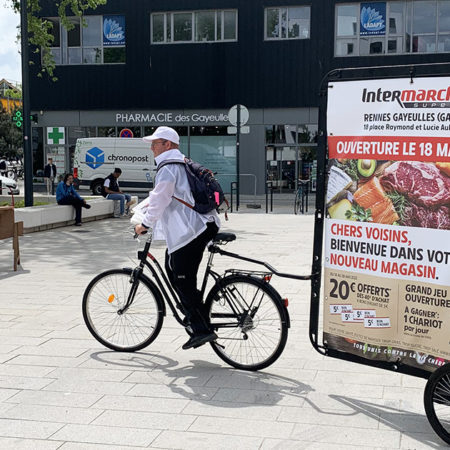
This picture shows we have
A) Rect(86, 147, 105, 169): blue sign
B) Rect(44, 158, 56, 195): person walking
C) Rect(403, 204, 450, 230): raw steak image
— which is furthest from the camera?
Rect(44, 158, 56, 195): person walking

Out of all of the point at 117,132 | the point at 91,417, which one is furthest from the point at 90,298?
the point at 117,132

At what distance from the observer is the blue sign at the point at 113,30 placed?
102 ft

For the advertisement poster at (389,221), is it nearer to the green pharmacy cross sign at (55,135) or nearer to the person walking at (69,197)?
the person walking at (69,197)

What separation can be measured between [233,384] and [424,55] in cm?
2554

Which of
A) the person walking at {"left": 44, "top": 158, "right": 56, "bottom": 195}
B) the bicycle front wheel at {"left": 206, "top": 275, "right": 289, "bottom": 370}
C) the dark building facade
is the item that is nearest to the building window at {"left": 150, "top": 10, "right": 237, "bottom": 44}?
the dark building facade

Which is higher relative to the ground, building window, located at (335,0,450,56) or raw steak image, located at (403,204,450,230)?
building window, located at (335,0,450,56)

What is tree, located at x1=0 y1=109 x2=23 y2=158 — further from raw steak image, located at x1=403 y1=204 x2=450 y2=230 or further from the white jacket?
raw steak image, located at x1=403 y1=204 x2=450 y2=230

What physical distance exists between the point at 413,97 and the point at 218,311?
2114mm

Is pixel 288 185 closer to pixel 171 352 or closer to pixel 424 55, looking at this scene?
pixel 424 55

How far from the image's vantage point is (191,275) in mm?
5102

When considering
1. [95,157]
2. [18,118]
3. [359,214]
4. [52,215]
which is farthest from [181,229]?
[95,157]

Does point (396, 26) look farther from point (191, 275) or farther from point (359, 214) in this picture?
point (359, 214)

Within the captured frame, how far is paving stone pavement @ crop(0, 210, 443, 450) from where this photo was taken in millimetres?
3852

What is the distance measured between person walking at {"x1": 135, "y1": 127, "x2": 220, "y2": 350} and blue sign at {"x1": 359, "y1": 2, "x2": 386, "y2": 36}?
2486cm
